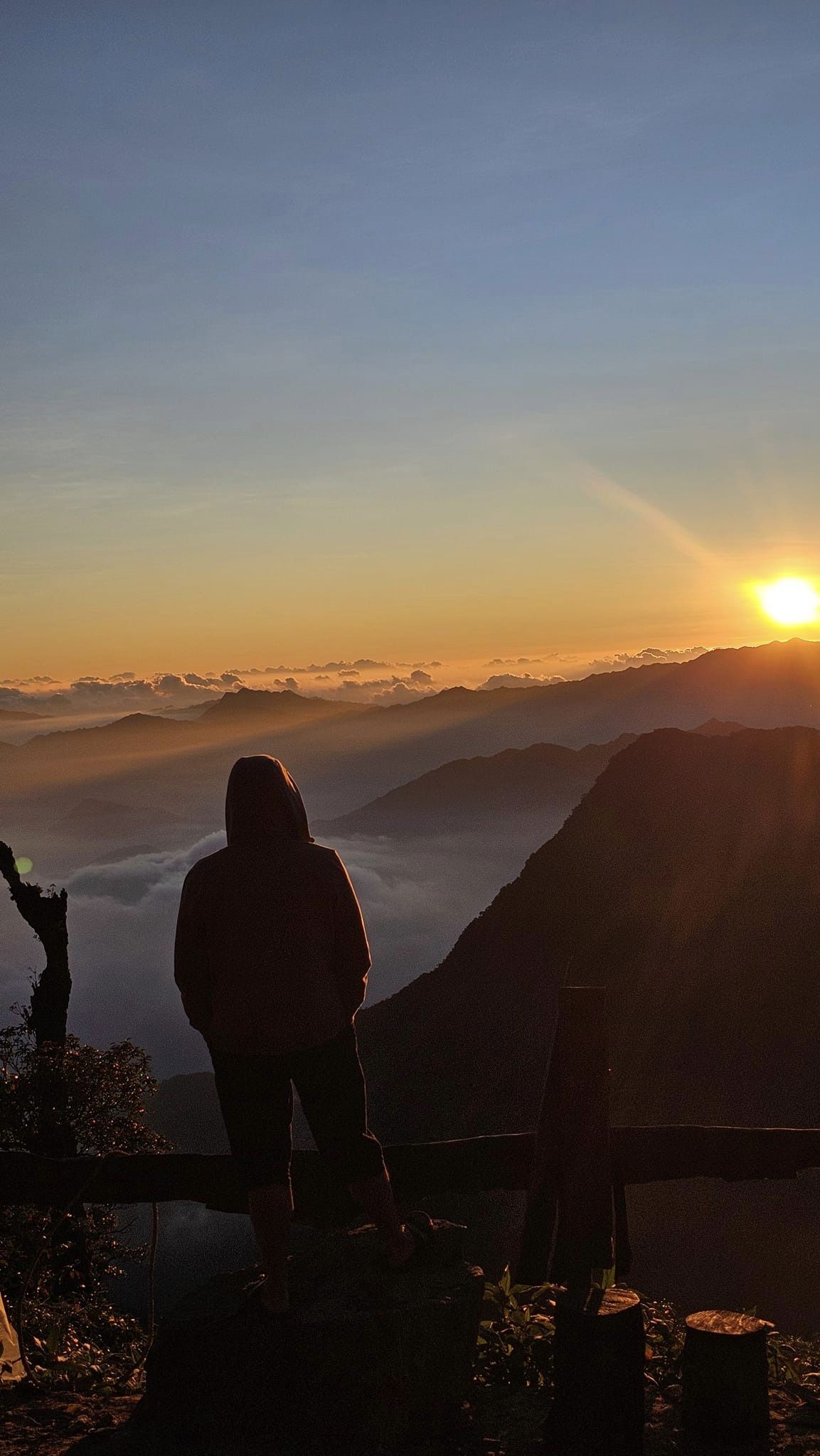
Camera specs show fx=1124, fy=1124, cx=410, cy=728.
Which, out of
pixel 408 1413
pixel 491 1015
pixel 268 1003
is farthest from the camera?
pixel 491 1015

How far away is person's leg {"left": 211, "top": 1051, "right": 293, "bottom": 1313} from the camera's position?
16.4 ft

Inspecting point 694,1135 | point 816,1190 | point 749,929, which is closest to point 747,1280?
point 816,1190

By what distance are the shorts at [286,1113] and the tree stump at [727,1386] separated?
1.52m

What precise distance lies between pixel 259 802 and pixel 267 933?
0.60m

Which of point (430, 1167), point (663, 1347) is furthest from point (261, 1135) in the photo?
point (663, 1347)

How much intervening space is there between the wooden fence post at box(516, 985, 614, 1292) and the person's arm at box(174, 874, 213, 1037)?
1625mm

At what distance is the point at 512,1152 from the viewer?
224 inches

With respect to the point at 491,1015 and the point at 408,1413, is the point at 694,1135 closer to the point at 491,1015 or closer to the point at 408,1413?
the point at 408,1413

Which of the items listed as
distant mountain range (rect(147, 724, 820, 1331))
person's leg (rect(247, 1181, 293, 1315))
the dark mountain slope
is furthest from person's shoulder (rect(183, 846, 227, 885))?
the dark mountain slope

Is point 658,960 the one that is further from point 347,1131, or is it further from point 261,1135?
point 261,1135

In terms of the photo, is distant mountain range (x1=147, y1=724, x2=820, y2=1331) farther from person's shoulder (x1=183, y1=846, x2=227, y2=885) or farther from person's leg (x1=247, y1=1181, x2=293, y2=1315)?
person's shoulder (x1=183, y1=846, x2=227, y2=885)

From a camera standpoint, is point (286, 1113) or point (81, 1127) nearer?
point (286, 1113)

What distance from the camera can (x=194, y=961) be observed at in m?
5.13

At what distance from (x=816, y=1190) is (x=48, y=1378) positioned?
150 feet
